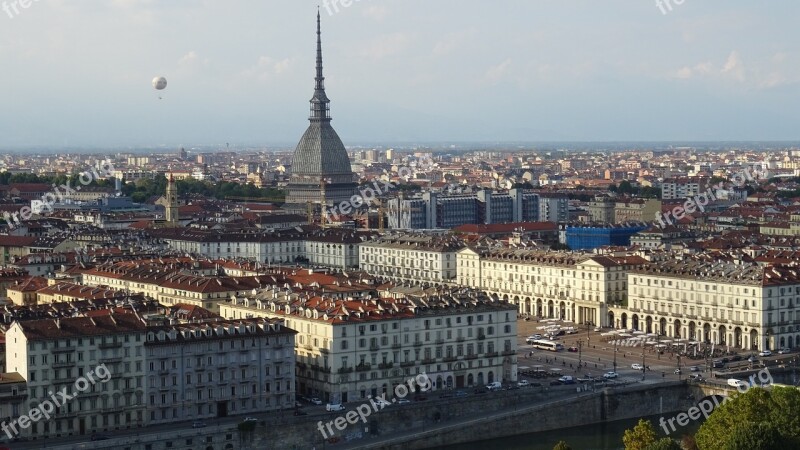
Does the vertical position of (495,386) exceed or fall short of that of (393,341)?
it falls short

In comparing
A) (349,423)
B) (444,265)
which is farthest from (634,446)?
(444,265)

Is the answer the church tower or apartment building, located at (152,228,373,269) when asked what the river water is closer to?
apartment building, located at (152,228,373,269)

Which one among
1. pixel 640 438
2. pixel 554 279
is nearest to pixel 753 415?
pixel 640 438

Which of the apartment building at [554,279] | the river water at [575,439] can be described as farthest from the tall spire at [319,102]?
the river water at [575,439]

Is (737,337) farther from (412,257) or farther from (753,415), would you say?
(412,257)

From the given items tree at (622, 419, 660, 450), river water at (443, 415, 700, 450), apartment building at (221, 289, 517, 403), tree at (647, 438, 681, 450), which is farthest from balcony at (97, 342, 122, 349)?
tree at (647, 438, 681, 450)

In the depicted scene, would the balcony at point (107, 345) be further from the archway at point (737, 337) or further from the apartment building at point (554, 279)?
the archway at point (737, 337)

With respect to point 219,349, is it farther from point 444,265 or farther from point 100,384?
point 444,265
